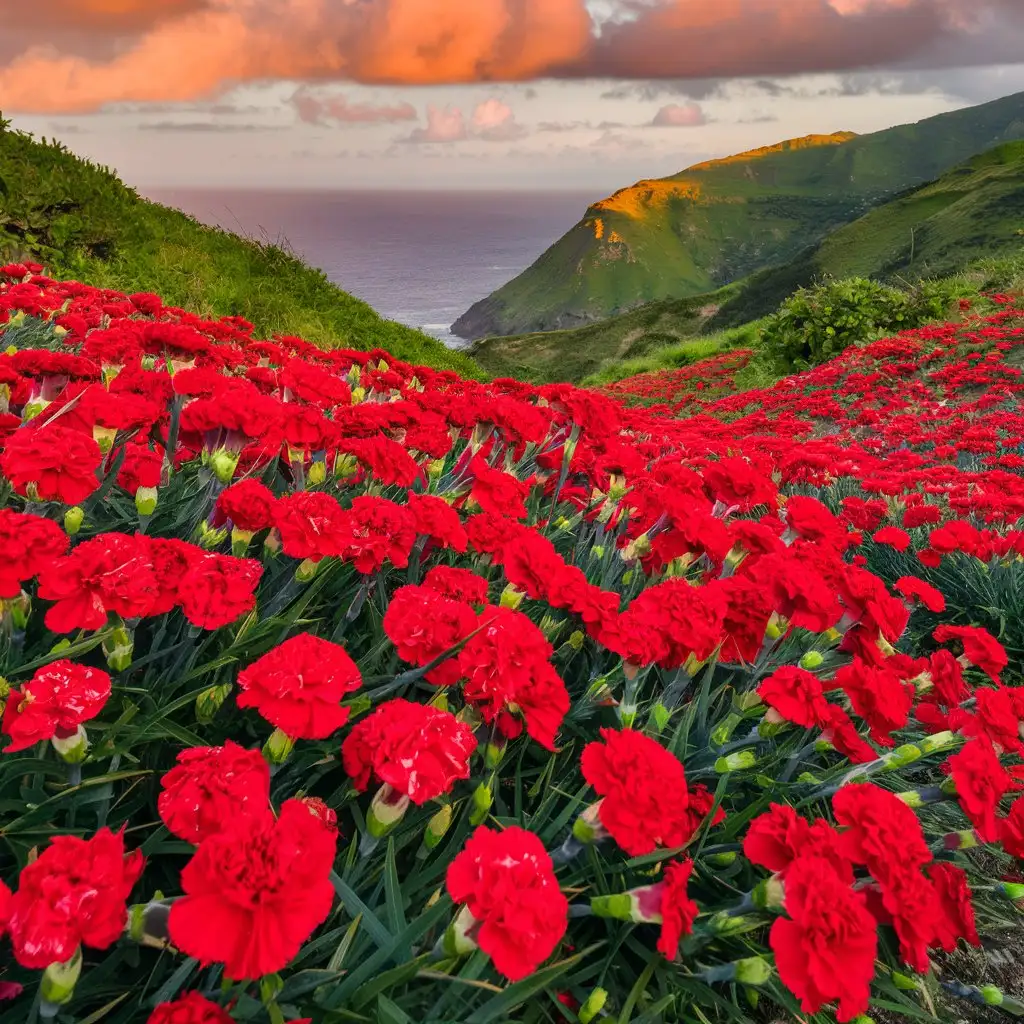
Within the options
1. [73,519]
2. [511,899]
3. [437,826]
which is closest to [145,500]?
[73,519]

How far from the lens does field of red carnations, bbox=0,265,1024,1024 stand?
44.3 inches

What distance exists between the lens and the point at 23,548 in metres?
1.46

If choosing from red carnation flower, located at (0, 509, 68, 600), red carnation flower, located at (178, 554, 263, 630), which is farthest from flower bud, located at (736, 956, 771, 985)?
red carnation flower, located at (0, 509, 68, 600)

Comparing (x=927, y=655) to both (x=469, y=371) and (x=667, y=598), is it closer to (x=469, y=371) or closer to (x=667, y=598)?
(x=667, y=598)

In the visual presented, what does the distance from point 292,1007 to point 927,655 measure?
3.48 m

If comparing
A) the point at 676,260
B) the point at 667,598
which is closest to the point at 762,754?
the point at 667,598

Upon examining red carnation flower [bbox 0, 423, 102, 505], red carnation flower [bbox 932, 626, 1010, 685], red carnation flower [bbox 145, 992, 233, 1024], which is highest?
red carnation flower [bbox 0, 423, 102, 505]

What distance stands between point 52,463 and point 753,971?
6.30 ft

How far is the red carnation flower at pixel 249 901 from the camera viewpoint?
3.04ft

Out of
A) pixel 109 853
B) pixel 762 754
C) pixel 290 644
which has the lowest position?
pixel 762 754

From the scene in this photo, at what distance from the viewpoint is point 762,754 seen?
2.24m

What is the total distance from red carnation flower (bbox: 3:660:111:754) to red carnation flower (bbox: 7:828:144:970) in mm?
334

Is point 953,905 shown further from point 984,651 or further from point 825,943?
point 984,651

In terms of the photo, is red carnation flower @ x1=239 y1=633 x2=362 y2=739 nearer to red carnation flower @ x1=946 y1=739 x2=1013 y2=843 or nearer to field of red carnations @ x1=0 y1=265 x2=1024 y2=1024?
field of red carnations @ x1=0 y1=265 x2=1024 y2=1024
